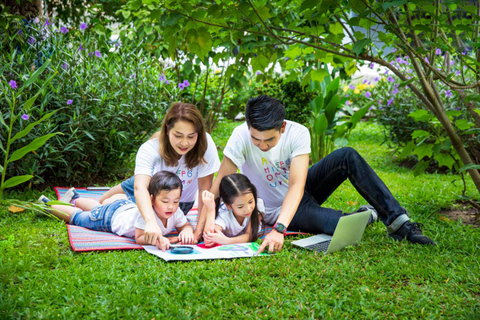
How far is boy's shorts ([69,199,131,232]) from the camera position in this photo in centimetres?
342

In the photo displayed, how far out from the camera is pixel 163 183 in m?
3.11

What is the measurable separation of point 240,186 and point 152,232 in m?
0.64

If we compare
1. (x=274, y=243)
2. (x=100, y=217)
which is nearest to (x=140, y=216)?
(x=100, y=217)

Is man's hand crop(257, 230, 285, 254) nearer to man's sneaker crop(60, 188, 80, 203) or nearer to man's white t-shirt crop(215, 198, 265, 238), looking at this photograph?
man's white t-shirt crop(215, 198, 265, 238)

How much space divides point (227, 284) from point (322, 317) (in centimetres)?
53

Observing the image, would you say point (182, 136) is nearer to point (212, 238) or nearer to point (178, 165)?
point (178, 165)

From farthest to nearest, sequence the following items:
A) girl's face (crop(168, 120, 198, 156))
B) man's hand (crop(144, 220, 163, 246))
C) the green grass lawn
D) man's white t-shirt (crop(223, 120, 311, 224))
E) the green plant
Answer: the green plant
man's white t-shirt (crop(223, 120, 311, 224))
girl's face (crop(168, 120, 198, 156))
man's hand (crop(144, 220, 163, 246))
the green grass lawn

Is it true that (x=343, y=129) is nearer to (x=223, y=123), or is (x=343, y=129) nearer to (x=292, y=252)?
(x=292, y=252)

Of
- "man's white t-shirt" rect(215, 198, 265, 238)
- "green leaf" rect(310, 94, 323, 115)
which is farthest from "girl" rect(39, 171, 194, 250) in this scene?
"green leaf" rect(310, 94, 323, 115)

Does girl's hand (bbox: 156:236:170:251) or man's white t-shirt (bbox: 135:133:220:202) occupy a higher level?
man's white t-shirt (bbox: 135:133:220:202)

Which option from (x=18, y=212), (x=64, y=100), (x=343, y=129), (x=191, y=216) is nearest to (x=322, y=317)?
(x=191, y=216)

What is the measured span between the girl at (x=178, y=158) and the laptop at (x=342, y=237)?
29.1 inches

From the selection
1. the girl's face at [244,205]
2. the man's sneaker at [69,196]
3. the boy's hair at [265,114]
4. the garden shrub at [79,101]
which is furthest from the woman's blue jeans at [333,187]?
the garden shrub at [79,101]

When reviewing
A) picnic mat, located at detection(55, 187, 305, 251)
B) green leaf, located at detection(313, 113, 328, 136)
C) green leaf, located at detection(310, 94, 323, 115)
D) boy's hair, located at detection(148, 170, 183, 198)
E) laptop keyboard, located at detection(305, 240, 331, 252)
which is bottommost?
laptop keyboard, located at detection(305, 240, 331, 252)
